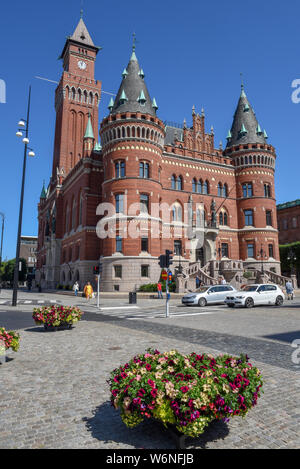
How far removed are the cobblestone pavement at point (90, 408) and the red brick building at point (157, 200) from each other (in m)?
25.3

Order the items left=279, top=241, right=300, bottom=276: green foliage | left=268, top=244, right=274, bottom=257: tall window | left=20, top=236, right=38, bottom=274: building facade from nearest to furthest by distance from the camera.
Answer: left=268, top=244, right=274, bottom=257: tall window, left=279, top=241, right=300, bottom=276: green foliage, left=20, top=236, right=38, bottom=274: building facade

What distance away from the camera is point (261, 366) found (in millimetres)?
6559

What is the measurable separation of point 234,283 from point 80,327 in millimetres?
24756

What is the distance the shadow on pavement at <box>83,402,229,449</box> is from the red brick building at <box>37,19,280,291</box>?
1122 inches

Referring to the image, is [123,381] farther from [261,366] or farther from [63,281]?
[63,281]

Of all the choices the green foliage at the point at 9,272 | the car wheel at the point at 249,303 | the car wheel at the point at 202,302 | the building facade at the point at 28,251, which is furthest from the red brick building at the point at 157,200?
the building facade at the point at 28,251

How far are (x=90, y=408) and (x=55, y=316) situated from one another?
7230mm

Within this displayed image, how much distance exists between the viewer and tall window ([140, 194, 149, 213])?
112 feet

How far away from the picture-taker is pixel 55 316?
1123 cm

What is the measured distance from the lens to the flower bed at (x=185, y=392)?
323 centimetres

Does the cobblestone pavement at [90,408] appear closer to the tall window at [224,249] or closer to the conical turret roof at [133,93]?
the conical turret roof at [133,93]

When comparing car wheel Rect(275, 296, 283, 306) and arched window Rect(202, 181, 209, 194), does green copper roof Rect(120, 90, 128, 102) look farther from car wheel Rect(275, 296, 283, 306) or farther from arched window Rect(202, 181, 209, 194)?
car wheel Rect(275, 296, 283, 306)

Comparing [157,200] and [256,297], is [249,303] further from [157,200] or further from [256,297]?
[157,200]

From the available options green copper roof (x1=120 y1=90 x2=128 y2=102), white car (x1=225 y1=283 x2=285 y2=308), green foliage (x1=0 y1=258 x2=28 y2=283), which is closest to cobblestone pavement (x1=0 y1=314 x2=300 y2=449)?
white car (x1=225 y1=283 x2=285 y2=308)
